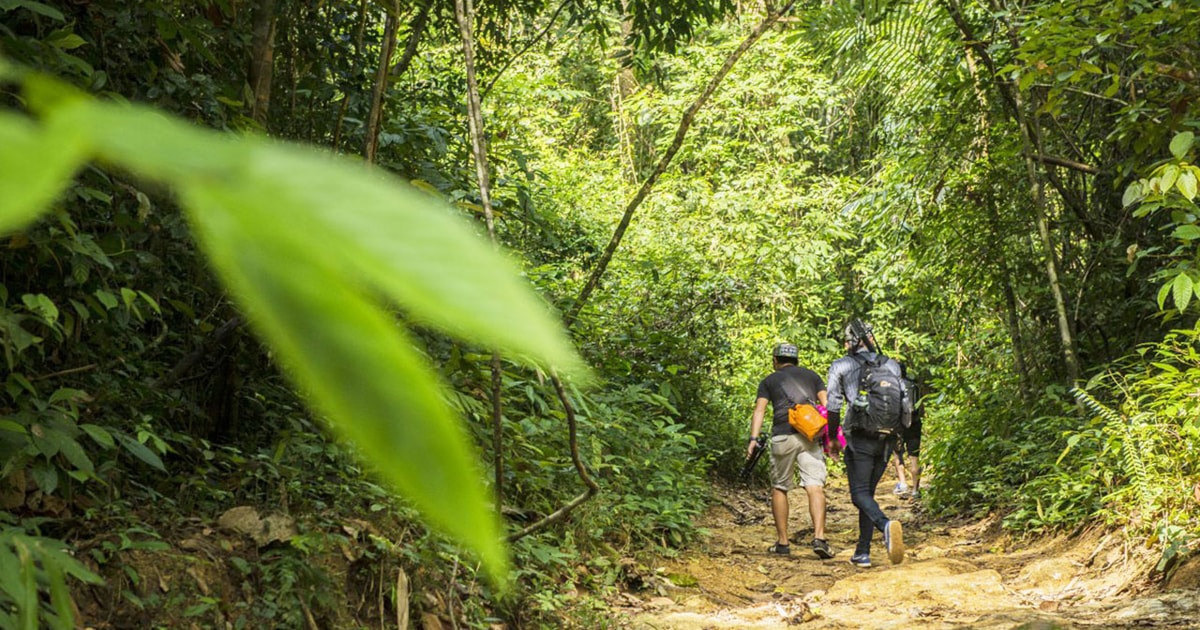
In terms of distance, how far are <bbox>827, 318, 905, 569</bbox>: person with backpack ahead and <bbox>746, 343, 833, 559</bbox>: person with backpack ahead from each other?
0.35 m

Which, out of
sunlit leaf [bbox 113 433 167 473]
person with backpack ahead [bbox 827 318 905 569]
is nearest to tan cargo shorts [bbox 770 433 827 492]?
person with backpack ahead [bbox 827 318 905 569]

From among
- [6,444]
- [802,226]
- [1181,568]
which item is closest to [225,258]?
[6,444]

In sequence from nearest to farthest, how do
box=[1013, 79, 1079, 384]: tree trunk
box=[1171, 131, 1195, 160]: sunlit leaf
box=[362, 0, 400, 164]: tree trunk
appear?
box=[362, 0, 400, 164]: tree trunk < box=[1171, 131, 1195, 160]: sunlit leaf < box=[1013, 79, 1079, 384]: tree trunk

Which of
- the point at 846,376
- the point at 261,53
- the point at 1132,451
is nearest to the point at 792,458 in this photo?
the point at 846,376

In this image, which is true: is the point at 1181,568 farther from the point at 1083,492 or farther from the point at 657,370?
the point at 657,370

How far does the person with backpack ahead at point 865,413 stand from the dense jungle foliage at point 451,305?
1123mm

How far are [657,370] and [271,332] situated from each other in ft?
33.0

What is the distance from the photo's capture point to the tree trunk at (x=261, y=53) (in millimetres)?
4520

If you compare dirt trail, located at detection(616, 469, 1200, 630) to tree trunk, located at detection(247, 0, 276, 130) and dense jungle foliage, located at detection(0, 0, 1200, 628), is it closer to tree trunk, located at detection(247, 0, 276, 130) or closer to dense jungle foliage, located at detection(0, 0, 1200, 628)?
dense jungle foliage, located at detection(0, 0, 1200, 628)

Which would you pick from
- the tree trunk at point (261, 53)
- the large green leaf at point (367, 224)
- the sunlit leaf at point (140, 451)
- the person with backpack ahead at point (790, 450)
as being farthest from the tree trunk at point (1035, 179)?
the large green leaf at point (367, 224)

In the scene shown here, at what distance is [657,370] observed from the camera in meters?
10.3

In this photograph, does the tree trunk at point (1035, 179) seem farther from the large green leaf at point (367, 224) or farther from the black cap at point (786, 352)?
the large green leaf at point (367, 224)

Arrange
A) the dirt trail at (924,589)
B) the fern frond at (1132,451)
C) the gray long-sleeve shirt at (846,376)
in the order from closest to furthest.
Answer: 1. the dirt trail at (924,589)
2. the fern frond at (1132,451)
3. the gray long-sleeve shirt at (846,376)

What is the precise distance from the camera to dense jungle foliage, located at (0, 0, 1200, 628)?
289mm
